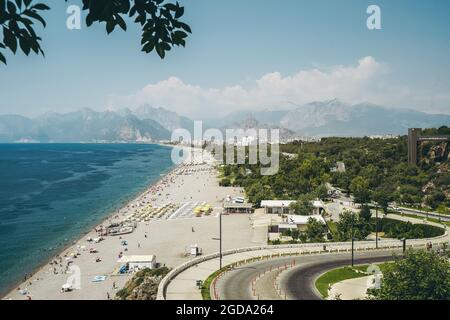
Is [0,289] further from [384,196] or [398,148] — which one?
[398,148]

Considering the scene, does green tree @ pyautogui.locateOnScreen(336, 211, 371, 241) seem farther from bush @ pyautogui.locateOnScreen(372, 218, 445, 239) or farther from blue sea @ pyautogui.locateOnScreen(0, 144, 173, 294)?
blue sea @ pyautogui.locateOnScreen(0, 144, 173, 294)

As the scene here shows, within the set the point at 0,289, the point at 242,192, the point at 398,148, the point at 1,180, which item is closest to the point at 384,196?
the point at 242,192

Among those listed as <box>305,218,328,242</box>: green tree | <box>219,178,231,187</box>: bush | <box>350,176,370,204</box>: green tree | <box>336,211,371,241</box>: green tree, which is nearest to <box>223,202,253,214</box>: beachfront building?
<box>350,176,370,204</box>: green tree

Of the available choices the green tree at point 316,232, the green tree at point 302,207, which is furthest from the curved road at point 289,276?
the green tree at point 302,207

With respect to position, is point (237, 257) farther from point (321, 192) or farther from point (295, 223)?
point (321, 192)

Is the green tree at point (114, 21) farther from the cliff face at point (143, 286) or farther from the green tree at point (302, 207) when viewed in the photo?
the green tree at point (302, 207)

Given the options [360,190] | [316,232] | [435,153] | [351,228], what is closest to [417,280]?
[351,228]
